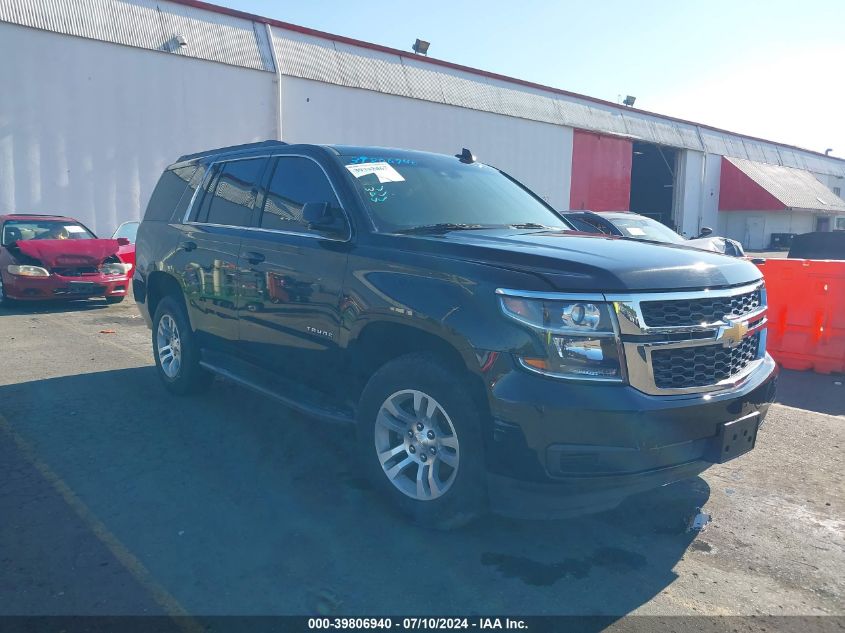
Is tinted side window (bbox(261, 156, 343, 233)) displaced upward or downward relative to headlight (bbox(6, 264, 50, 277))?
upward

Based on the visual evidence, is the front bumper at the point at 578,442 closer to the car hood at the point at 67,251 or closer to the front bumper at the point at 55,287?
the front bumper at the point at 55,287

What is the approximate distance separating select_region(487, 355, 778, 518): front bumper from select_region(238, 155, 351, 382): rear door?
136cm

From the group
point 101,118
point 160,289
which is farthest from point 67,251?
point 101,118

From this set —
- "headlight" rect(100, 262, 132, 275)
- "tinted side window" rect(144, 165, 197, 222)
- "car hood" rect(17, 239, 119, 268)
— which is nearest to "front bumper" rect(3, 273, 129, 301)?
"headlight" rect(100, 262, 132, 275)

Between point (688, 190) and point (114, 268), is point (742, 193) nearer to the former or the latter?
point (688, 190)

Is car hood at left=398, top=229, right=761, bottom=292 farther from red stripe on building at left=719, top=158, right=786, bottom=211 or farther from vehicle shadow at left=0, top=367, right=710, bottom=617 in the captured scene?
red stripe on building at left=719, top=158, right=786, bottom=211

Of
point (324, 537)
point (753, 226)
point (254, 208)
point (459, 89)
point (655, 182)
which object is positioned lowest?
point (324, 537)

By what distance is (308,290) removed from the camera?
4.26 meters

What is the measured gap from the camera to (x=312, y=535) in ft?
11.7

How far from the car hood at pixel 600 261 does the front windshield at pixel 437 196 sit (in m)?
0.35

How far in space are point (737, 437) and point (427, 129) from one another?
22557 millimetres

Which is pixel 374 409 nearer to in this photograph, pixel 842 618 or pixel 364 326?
pixel 364 326

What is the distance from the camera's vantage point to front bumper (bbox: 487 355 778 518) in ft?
9.82

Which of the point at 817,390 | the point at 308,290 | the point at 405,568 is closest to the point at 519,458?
the point at 405,568
